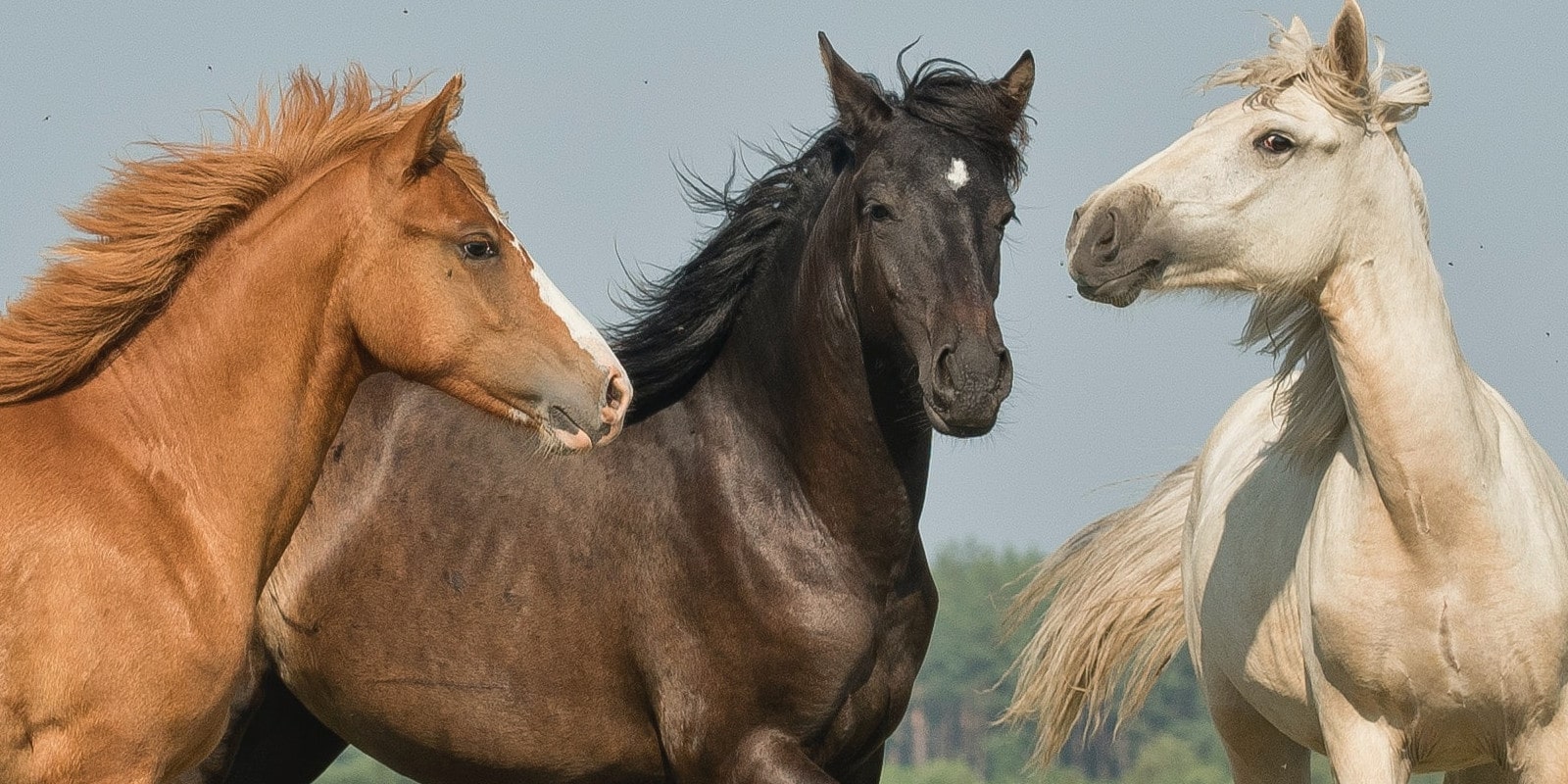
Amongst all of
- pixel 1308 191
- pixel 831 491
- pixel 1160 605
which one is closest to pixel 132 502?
pixel 831 491

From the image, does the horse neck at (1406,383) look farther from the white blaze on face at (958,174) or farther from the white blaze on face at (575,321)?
the white blaze on face at (575,321)

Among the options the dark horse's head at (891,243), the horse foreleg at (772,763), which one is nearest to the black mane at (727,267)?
the dark horse's head at (891,243)

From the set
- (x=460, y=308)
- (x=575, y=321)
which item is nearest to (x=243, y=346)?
(x=460, y=308)

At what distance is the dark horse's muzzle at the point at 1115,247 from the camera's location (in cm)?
550

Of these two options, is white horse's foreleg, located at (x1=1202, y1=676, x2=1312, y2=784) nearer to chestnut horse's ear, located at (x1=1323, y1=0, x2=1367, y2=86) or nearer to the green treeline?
chestnut horse's ear, located at (x1=1323, y1=0, x2=1367, y2=86)

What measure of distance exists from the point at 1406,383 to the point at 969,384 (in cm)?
119

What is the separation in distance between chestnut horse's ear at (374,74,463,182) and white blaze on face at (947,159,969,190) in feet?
5.28

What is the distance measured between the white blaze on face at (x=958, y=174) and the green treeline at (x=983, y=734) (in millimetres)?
37981

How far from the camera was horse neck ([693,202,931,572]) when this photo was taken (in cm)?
620

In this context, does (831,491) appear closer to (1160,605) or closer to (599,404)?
(599,404)

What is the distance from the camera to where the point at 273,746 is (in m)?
7.05

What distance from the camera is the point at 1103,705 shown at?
788cm

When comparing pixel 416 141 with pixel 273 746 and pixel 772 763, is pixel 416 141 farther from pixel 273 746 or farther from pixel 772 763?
pixel 273 746

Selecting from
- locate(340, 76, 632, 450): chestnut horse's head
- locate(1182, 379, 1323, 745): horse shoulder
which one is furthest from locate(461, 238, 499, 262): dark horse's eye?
locate(1182, 379, 1323, 745): horse shoulder
